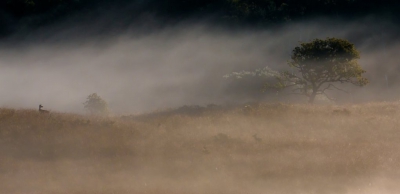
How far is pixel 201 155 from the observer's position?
693 inches

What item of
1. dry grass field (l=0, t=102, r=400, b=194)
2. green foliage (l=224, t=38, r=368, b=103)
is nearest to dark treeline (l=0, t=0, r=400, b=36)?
green foliage (l=224, t=38, r=368, b=103)

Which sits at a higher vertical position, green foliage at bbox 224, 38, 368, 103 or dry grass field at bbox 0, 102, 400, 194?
green foliage at bbox 224, 38, 368, 103

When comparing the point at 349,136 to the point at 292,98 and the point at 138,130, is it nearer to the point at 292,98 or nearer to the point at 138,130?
the point at 138,130

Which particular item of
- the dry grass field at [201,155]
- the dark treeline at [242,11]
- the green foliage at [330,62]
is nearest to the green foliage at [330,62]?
the green foliage at [330,62]

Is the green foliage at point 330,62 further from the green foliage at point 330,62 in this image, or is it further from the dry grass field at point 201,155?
the dry grass field at point 201,155

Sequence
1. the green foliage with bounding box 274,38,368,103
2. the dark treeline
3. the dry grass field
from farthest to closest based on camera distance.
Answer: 1. the dark treeline
2. the green foliage with bounding box 274,38,368,103
3. the dry grass field

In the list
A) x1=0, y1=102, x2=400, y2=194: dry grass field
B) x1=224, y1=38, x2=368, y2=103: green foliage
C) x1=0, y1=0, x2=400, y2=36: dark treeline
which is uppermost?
x1=0, y1=0, x2=400, y2=36: dark treeline

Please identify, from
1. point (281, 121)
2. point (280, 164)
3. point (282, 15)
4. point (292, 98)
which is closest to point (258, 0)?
point (282, 15)

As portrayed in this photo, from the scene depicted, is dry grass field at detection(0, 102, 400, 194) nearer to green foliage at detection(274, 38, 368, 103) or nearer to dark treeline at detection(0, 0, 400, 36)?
green foliage at detection(274, 38, 368, 103)

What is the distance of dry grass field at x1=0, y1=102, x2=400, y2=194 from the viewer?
49.3 ft

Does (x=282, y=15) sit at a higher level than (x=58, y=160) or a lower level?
higher

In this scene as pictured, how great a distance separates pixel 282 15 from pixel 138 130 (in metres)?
50.8

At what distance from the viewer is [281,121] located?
2309cm

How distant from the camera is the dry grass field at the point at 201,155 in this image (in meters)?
15.0
